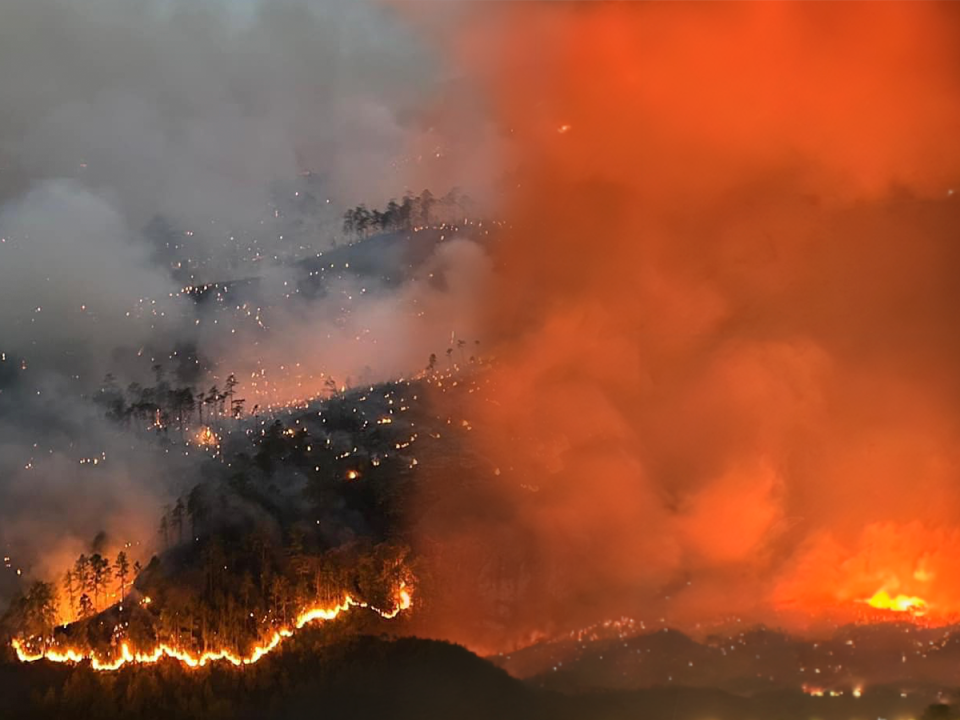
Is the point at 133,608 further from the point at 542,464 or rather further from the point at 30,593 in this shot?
the point at 542,464

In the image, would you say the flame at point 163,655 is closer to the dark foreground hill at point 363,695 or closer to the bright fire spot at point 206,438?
the dark foreground hill at point 363,695

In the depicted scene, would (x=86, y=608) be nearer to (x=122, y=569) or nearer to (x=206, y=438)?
(x=122, y=569)

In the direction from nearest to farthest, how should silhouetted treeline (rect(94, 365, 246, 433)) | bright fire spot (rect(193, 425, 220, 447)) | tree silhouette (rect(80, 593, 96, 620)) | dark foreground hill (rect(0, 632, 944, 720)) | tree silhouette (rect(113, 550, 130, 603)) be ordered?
dark foreground hill (rect(0, 632, 944, 720)) < tree silhouette (rect(80, 593, 96, 620)) < tree silhouette (rect(113, 550, 130, 603)) < silhouetted treeline (rect(94, 365, 246, 433)) < bright fire spot (rect(193, 425, 220, 447))

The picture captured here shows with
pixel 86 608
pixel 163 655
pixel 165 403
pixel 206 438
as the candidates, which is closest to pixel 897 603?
pixel 163 655

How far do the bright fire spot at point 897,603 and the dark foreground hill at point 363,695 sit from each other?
88cm

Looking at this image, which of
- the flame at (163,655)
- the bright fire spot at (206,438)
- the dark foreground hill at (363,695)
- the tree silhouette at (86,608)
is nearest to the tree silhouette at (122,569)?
the tree silhouette at (86,608)

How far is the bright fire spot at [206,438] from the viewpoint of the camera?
11.7 metres

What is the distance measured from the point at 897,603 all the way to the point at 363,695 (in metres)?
4.61

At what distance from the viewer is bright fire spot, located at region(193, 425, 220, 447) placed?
11675mm

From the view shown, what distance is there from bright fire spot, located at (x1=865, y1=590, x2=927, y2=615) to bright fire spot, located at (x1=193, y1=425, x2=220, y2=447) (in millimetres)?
8492

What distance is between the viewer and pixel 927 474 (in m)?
7.50

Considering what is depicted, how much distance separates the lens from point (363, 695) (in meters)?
7.05

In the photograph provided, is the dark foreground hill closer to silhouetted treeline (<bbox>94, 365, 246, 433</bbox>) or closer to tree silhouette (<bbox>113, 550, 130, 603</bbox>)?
tree silhouette (<bbox>113, 550, 130, 603</bbox>)

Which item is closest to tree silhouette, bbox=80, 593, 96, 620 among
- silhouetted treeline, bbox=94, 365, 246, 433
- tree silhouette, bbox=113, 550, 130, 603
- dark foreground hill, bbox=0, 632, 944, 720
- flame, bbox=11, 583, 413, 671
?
tree silhouette, bbox=113, 550, 130, 603
